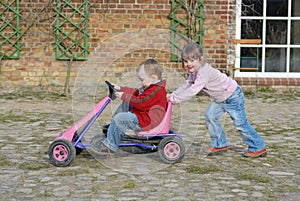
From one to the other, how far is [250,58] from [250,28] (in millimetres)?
534

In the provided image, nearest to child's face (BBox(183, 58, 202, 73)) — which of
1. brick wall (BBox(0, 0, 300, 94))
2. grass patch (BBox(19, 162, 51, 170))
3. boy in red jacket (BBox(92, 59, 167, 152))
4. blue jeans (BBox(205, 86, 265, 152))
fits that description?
boy in red jacket (BBox(92, 59, 167, 152))

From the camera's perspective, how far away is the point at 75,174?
4.32m

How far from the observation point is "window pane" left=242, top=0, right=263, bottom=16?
1013cm

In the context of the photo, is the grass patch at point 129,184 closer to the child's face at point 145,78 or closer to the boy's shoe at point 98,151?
the boy's shoe at point 98,151

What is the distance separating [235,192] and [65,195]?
3.71 ft

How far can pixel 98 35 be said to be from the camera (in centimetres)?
989

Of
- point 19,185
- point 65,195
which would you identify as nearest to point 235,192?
point 65,195

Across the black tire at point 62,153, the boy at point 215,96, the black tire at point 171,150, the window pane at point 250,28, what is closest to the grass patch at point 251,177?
the black tire at point 171,150

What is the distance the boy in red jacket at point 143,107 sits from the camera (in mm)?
4629

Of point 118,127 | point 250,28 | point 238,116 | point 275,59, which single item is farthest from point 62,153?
point 275,59

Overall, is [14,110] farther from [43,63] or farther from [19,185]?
[19,185]

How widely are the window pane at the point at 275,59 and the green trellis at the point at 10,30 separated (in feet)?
14.4

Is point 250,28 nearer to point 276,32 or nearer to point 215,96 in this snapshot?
point 276,32

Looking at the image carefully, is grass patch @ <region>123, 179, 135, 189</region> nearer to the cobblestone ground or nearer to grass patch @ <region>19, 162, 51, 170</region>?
the cobblestone ground
